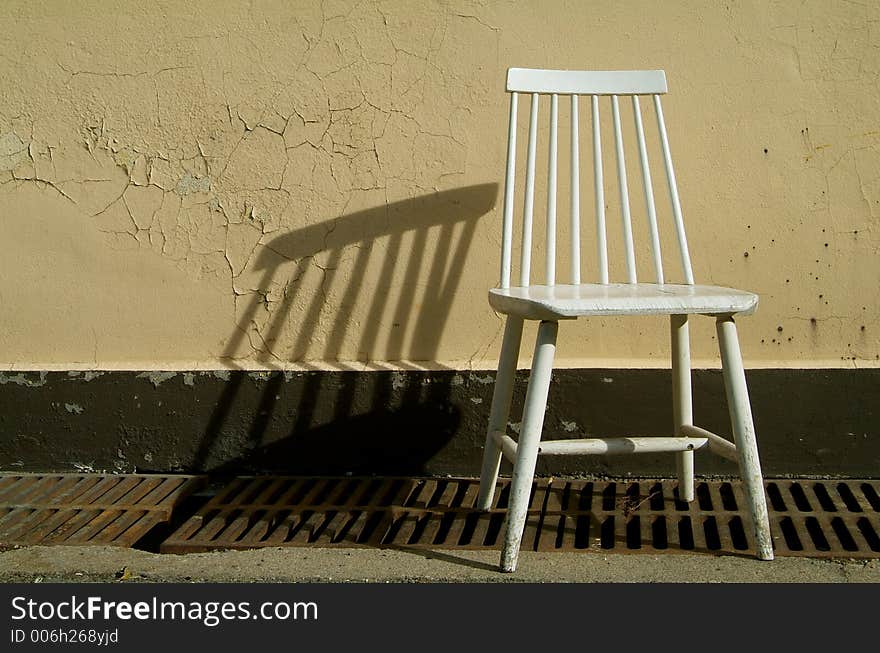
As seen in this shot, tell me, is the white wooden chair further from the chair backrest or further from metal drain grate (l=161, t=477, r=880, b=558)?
metal drain grate (l=161, t=477, r=880, b=558)

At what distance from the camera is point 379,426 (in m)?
2.43

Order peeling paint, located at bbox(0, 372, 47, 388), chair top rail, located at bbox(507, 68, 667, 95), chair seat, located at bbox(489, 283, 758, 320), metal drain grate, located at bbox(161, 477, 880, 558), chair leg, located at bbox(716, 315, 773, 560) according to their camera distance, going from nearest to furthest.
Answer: chair seat, located at bbox(489, 283, 758, 320)
chair leg, located at bbox(716, 315, 773, 560)
metal drain grate, located at bbox(161, 477, 880, 558)
chair top rail, located at bbox(507, 68, 667, 95)
peeling paint, located at bbox(0, 372, 47, 388)

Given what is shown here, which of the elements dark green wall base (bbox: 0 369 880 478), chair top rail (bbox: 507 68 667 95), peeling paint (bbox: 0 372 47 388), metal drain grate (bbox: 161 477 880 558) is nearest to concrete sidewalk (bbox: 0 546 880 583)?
metal drain grate (bbox: 161 477 880 558)

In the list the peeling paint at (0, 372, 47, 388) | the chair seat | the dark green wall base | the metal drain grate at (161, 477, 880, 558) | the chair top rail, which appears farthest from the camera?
the peeling paint at (0, 372, 47, 388)

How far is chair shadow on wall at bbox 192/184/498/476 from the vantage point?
7.95 feet

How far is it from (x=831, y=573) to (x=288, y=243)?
4.80 feet

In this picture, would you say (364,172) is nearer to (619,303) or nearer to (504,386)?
(504,386)

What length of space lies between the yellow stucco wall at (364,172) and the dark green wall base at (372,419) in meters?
0.07

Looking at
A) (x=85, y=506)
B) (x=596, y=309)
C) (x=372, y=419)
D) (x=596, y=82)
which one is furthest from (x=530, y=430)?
(x=85, y=506)

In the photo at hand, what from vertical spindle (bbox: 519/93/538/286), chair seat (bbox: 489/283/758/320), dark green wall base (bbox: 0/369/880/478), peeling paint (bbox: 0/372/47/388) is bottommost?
dark green wall base (bbox: 0/369/880/478)

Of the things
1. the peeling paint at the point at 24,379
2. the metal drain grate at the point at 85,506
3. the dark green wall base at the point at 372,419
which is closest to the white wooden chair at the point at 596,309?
the dark green wall base at the point at 372,419

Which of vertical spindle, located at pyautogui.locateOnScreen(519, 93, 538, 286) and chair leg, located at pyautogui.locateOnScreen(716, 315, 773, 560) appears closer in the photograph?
chair leg, located at pyautogui.locateOnScreen(716, 315, 773, 560)

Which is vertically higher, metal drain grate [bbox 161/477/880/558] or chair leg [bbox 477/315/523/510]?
chair leg [bbox 477/315/523/510]

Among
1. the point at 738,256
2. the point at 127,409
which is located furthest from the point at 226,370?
the point at 738,256
